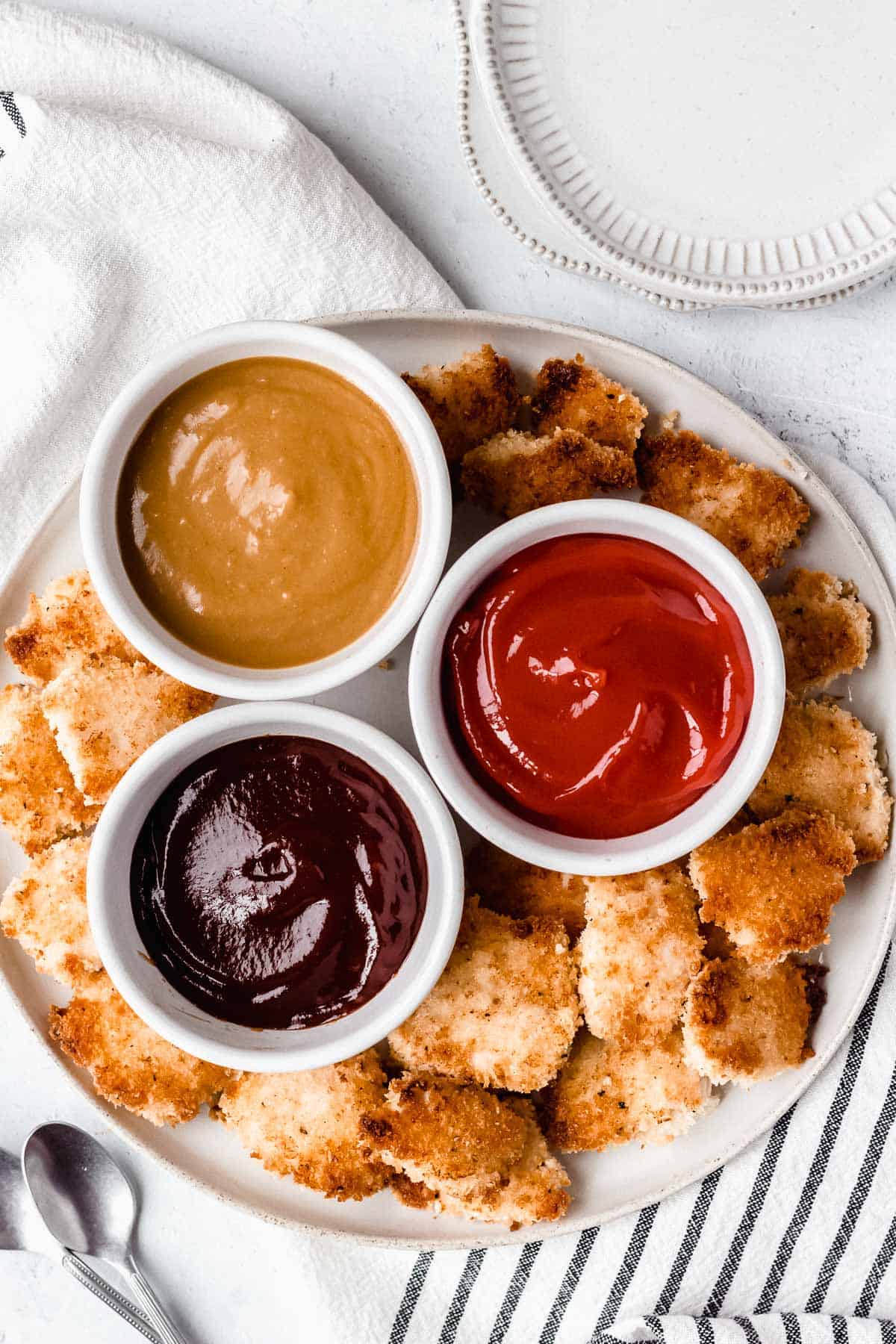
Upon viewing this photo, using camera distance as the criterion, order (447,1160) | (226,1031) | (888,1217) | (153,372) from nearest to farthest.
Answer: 1. (153,372)
2. (226,1031)
3. (447,1160)
4. (888,1217)

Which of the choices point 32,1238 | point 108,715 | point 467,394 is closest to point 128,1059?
point 108,715

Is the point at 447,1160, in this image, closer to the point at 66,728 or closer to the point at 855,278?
the point at 66,728

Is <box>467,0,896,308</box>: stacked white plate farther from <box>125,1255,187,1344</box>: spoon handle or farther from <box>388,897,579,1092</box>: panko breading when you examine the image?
<box>125,1255,187,1344</box>: spoon handle

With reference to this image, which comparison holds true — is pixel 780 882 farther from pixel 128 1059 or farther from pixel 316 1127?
pixel 128 1059

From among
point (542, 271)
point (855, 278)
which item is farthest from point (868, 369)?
point (542, 271)

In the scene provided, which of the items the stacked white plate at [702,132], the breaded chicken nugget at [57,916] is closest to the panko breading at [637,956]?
the breaded chicken nugget at [57,916]

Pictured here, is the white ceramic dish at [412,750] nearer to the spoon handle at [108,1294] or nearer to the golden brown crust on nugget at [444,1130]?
the golden brown crust on nugget at [444,1130]
